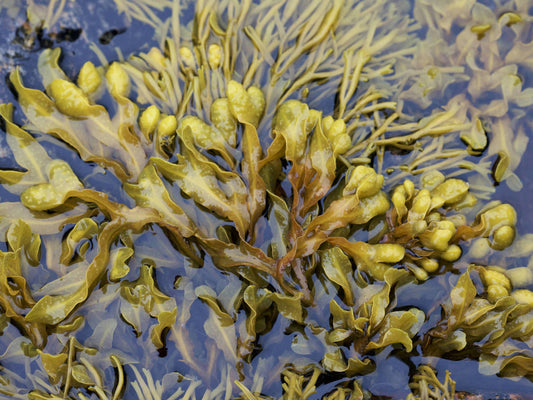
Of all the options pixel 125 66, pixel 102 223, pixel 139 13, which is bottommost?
pixel 102 223

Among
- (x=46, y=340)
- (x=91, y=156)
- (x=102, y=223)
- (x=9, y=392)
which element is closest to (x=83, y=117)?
(x=91, y=156)

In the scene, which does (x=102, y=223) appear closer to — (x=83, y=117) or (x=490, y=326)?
(x=83, y=117)

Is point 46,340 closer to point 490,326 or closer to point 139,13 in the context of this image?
point 139,13

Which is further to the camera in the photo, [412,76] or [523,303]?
[412,76]

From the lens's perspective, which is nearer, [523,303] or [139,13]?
[523,303]

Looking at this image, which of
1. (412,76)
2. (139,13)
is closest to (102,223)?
(139,13)

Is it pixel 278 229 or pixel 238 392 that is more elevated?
pixel 278 229
